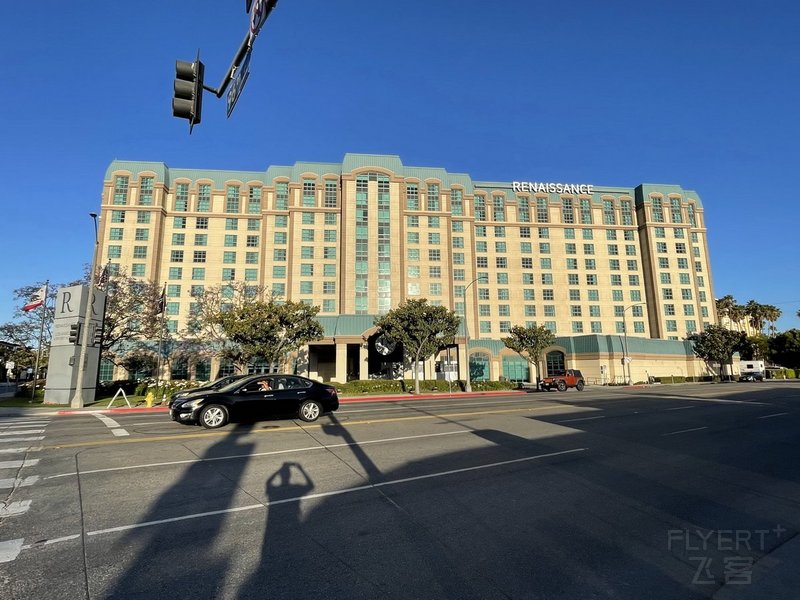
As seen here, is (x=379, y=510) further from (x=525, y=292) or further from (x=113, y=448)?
(x=525, y=292)

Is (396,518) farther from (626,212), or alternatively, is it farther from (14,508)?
(626,212)

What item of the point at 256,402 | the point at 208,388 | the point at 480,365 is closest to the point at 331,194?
the point at 480,365

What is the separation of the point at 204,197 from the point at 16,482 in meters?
66.1

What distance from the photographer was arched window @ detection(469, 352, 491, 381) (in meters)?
64.1

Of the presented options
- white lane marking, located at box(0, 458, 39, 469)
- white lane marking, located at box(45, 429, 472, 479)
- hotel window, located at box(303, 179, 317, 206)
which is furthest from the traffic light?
hotel window, located at box(303, 179, 317, 206)

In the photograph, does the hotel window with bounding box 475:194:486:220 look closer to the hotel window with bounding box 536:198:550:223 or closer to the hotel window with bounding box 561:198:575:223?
the hotel window with bounding box 536:198:550:223

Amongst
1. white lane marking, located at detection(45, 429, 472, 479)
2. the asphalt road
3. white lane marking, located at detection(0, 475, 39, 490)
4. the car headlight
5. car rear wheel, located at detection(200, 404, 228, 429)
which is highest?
the car headlight

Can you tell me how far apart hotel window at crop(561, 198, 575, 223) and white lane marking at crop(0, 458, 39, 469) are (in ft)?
253

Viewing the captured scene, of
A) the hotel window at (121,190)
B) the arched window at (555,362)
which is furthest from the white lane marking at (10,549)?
the hotel window at (121,190)

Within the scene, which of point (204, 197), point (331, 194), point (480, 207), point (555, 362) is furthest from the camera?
point (480, 207)

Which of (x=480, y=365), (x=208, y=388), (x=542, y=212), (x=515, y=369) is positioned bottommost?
(x=208, y=388)

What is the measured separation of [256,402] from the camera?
13516 mm

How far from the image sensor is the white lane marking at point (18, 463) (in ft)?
28.1

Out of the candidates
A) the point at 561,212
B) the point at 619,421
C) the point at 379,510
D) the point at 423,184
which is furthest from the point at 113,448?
the point at 561,212
